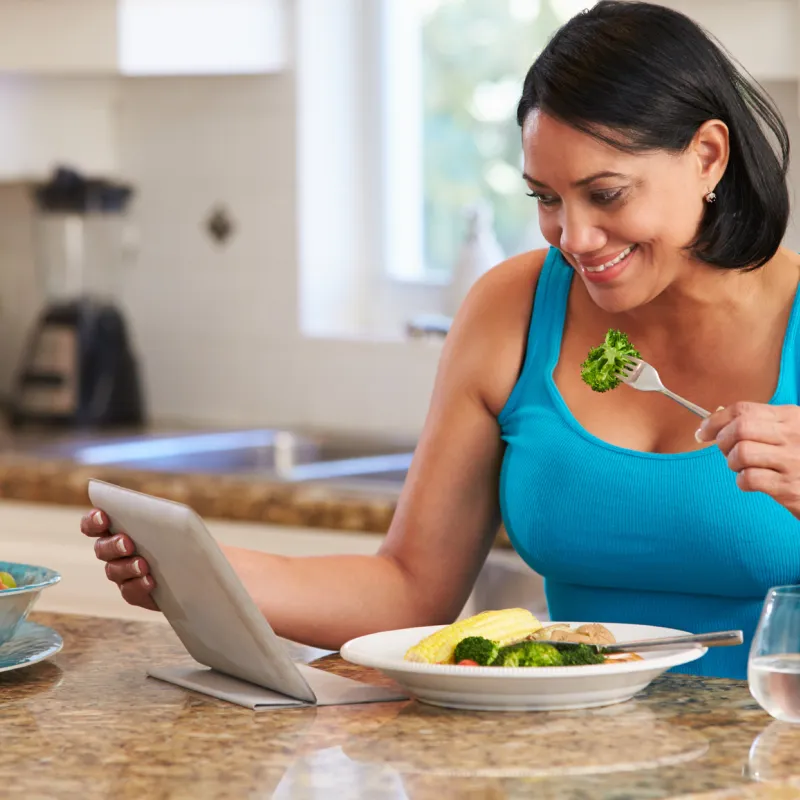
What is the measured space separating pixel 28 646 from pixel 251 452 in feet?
5.69

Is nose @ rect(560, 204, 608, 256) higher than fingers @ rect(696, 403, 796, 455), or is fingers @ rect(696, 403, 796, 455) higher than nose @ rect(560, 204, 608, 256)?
nose @ rect(560, 204, 608, 256)

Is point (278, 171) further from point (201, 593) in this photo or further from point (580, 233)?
point (201, 593)

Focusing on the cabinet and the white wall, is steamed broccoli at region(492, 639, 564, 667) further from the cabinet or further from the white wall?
the cabinet

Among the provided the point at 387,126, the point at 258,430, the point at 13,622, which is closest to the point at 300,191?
the point at 387,126

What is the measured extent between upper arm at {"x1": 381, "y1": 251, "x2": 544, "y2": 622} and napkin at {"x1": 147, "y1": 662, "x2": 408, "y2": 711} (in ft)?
1.14

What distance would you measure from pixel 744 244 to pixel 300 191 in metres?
1.83

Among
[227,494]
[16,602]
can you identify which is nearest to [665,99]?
[16,602]

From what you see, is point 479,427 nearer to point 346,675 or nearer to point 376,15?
point 346,675

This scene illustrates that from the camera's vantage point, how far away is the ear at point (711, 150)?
1.47 meters

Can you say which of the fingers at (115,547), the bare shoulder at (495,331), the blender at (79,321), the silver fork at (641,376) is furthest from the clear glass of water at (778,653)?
the blender at (79,321)

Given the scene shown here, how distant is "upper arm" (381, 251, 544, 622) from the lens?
64.2 inches

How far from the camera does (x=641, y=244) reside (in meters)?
1.44

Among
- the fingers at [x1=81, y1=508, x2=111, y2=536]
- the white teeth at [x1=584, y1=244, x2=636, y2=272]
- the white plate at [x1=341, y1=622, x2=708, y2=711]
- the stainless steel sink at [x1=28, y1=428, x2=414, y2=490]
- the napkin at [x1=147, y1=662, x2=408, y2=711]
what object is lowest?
the stainless steel sink at [x1=28, y1=428, x2=414, y2=490]

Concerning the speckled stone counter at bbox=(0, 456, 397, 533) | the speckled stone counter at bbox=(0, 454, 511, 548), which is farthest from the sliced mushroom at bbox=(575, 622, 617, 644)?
the speckled stone counter at bbox=(0, 456, 397, 533)
